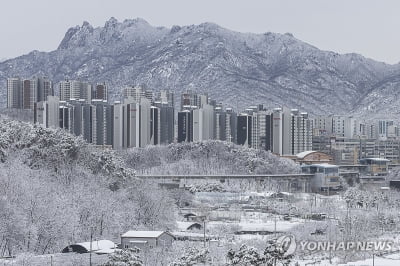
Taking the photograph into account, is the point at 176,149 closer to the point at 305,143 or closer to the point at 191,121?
the point at 191,121

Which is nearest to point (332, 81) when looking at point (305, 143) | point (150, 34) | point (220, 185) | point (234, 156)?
point (150, 34)

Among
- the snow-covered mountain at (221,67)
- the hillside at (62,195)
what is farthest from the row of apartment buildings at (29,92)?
the hillside at (62,195)

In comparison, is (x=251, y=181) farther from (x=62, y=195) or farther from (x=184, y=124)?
(x=62, y=195)

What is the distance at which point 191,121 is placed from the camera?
52.5 metres

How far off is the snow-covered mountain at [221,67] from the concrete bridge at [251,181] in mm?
48710

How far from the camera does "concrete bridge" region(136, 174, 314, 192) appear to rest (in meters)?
36.5

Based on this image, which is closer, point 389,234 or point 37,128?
point 389,234

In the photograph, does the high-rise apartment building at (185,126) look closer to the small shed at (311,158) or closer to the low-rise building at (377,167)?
the small shed at (311,158)

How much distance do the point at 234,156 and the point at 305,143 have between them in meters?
11.8

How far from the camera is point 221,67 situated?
106938 mm

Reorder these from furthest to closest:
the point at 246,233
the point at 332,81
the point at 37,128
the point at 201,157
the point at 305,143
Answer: the point at 332,81, the point at 305,143, the point at 201,157, the point at 37,128, the point at 246,233

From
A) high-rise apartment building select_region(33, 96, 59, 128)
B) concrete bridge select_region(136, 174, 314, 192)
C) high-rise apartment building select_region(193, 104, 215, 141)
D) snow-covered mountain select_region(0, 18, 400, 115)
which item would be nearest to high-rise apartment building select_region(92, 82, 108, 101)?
high-rise apartment building select_region(193, 104, 215, 141)

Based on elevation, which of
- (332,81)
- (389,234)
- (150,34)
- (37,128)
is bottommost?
(389,234)

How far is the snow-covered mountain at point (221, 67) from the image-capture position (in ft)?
337
